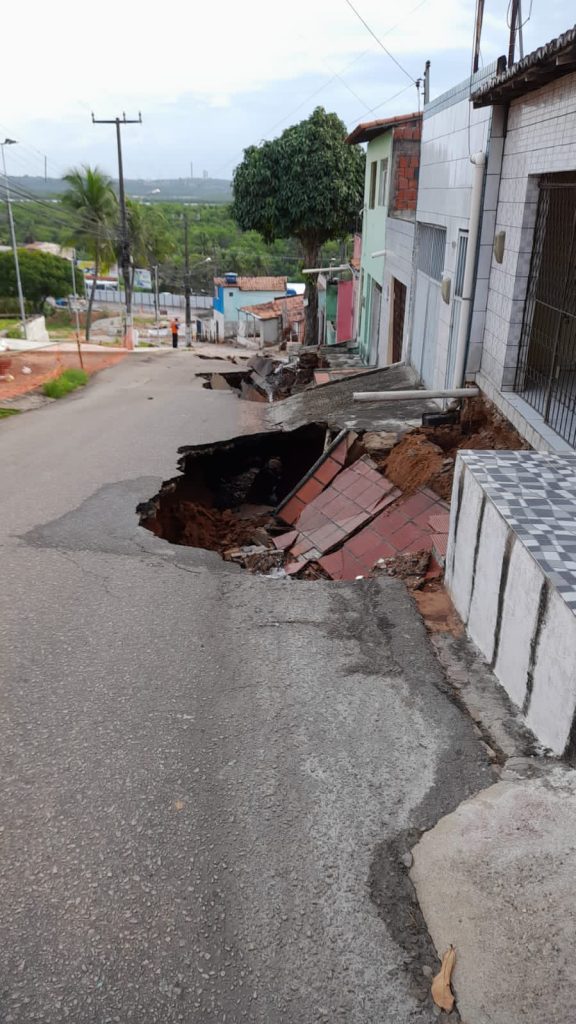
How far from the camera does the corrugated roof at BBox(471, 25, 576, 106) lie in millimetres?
4820

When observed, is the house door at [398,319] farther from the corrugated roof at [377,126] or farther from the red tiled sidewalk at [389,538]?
the red tiled sidewalk at [389,538]

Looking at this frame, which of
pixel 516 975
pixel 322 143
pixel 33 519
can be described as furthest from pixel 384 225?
pixel 516 975

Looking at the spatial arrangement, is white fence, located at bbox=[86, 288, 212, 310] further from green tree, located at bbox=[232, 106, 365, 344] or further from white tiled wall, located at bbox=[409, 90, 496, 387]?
white tiled wall, located at bbox=[409, 90, 496, 387]

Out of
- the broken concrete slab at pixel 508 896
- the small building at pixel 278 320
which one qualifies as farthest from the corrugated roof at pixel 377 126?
the small building at pixel 278 320

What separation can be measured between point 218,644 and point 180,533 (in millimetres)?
3626

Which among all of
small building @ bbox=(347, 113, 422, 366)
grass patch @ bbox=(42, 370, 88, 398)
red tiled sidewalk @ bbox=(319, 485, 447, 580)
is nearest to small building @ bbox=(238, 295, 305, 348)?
small building @ bbox=(347, 113, 422, 366)

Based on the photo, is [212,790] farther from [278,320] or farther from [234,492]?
[278,320]

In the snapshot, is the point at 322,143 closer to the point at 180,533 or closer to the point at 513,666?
the point at 180,533

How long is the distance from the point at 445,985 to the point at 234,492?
867cm

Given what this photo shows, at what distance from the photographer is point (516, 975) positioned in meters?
2.45

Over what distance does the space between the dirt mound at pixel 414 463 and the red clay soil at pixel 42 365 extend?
390 inches

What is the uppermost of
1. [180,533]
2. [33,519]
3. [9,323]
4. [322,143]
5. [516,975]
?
[322,143]

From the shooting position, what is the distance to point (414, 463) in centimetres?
757

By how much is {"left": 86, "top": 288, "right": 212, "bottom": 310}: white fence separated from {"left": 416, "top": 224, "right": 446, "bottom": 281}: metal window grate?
7134 cm
